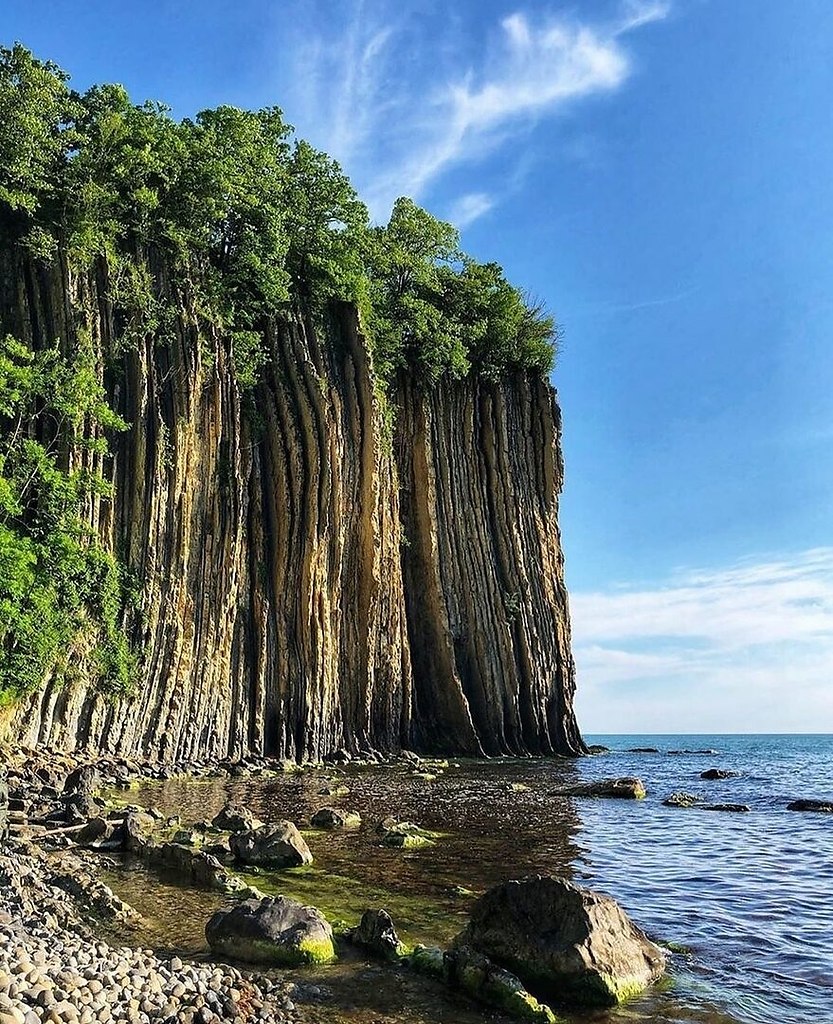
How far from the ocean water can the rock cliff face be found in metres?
13.2

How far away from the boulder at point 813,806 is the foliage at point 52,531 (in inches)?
802

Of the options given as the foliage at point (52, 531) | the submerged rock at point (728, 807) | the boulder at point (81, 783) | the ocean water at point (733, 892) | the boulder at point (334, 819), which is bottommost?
the ocean water at point (733, 892)

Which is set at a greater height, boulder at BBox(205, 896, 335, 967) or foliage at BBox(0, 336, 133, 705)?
foliage at BBox(0, 336, 133, 705)

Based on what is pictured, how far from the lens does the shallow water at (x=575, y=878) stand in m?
7.54

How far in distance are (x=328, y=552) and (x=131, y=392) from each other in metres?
10.0

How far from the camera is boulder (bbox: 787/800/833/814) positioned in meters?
22.9

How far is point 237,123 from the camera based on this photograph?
104ft

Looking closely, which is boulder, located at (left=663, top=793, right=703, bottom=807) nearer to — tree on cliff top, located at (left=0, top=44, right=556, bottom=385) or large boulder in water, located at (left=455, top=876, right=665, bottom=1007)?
large boulder in water, located at (left=455, top=876, right=665, bottom=1007)

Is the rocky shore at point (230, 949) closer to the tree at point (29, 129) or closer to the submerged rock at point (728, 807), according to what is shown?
the submerged rock at point (728, 807)

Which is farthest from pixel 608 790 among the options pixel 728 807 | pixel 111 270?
pixel 111 270

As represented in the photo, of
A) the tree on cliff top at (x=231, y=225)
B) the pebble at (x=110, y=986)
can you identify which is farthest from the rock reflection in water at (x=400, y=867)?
the tree on cliff top at (x=231, y=225)

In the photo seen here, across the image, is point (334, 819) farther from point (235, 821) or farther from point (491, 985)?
point (491, 985)

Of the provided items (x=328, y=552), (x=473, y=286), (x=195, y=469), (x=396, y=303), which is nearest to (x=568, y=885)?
(x=195, y=469)

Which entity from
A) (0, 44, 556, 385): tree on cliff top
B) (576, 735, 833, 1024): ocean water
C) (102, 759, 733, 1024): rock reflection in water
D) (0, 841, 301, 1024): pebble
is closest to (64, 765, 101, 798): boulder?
(102, 759, 733, 1024): rock reflection in water
